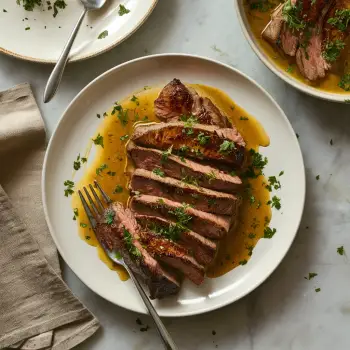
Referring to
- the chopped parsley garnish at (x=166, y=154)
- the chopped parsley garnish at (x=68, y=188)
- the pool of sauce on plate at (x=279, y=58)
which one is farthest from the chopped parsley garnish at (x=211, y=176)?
the chopped parsley garnish at (x=68, y=188)

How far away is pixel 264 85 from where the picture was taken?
153 inches

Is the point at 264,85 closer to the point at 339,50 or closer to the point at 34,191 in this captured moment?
the point at 339,50

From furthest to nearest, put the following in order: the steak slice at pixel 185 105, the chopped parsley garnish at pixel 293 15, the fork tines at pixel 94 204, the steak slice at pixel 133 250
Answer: the fork tines at pixel 94 204
the steak slice at pixel 185 105
the steak slice at pixel 133 250
the chopped parsley garnish at pixel 293 15

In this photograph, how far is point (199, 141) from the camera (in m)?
3.54

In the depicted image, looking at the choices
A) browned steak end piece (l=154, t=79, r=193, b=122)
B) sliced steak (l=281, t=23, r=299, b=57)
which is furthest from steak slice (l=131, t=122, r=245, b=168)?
sliced steak (l=281, t=23, r=299, b=57)

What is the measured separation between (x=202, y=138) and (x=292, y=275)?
3.49 ft

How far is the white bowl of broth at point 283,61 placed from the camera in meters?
3.55

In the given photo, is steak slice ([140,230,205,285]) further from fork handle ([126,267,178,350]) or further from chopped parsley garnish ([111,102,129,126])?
chopped parsley garnish ([111,102,129,126])

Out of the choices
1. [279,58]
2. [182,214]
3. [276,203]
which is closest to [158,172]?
[182,214]

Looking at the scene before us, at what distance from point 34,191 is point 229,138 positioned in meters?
1.35

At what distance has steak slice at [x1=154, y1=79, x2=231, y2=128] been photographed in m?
3.64

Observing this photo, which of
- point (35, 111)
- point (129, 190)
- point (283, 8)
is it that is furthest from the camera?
point (35, 111)

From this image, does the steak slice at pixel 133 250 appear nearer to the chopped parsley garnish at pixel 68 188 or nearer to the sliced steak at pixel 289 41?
the chopped parsley garnish at pixel 68 188

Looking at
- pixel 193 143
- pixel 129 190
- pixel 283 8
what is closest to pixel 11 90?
pixel 129 190
